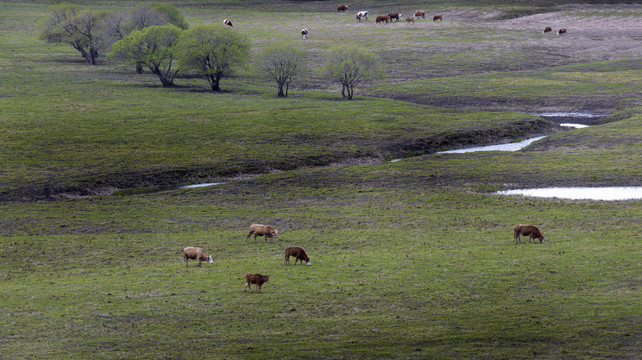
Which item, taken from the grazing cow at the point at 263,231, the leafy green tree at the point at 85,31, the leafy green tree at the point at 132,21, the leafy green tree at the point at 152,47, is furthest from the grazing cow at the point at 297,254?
the leafy green tree at the point at 85,31

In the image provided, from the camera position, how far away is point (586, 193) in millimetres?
44000

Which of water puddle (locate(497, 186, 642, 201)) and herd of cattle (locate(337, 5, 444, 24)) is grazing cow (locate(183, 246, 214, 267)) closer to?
water puddle (locate(497, 186, 642, 201))

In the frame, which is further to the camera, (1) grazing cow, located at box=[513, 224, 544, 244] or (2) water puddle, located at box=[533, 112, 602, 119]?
(2) water puddle, located at box=[533, 112, 602, 119]

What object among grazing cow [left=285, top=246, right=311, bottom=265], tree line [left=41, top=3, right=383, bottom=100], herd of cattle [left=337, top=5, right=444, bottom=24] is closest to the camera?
grazing cow [left=285, top=246, right=311, bottom=265]

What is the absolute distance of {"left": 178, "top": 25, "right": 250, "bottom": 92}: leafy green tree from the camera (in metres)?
84.8

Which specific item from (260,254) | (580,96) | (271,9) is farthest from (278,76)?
(271,9)

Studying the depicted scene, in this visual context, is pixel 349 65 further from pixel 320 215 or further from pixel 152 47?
pixel 320 215

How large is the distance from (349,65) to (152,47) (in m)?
28.4

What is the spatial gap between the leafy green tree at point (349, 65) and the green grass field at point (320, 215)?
12.5 ft

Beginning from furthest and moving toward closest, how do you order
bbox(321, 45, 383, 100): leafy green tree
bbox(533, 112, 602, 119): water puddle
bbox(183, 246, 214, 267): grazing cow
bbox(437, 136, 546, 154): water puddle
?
bbox(321, 45, 383, 100): leafy green tree, bbox(533, 112, 602, 119): water puddle, bbox(437, 136, 546, 154): water puddle, bbox(183, 246, 214, 267): grazing cow

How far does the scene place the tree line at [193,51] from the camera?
8150cm

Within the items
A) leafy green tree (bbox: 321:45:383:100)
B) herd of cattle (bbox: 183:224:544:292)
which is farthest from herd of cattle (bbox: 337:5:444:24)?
herd of cattle (bbox: 183:224:544:292)

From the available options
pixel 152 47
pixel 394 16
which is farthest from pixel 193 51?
pixel 394 16

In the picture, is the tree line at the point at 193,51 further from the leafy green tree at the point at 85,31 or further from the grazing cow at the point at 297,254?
Result: the grazing cow at the point at 297,254
